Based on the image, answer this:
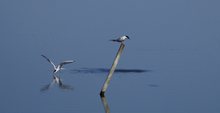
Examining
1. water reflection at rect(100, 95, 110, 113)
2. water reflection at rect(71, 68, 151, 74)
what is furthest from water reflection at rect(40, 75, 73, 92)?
water reflection at rect(100, 95, 110, 113)

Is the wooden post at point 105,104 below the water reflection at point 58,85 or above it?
below

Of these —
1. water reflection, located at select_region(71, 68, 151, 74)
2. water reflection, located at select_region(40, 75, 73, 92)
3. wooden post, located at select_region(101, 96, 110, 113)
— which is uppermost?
water reflection, located at select_region(71, 68, 151, 74)

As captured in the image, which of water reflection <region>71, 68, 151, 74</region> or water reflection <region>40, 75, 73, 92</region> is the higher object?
water reflection <region>71, 68, 151, 74</region>

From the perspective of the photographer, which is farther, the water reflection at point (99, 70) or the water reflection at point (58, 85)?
the water reflection at point (99, 70)

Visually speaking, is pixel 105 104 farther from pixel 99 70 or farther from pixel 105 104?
pixel 99 70

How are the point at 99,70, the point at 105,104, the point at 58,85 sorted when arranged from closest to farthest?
the point at 105,104, the point at 58,85, the point at 99,70

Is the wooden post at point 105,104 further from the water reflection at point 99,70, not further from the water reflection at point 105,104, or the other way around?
the water reflection at point 99,70

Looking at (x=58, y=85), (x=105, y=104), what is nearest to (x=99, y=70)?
(x=58, y=85)

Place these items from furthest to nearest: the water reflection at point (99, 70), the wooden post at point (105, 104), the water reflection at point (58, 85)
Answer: the water reflection at point (99, 70)
the water reflection at point (58, 85)
the wooden post at point (105, 104)

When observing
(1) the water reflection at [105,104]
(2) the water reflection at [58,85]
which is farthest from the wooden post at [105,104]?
(2) the water reflection at [58,85]

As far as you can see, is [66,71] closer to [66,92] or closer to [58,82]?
[58,82]

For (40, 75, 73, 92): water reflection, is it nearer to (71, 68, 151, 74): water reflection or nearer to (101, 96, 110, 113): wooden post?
(71, 68, 151, 74): water reflection

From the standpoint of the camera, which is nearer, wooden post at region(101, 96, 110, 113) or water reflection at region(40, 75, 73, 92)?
wooden post at region(101, 96, 110, 113)

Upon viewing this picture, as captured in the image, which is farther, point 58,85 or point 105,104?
point 58,85
